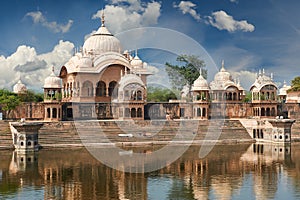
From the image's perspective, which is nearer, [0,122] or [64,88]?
[0,122]

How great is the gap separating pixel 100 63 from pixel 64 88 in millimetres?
3923

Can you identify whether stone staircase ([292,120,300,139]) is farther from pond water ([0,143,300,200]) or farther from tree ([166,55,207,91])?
tree ([166,55,207,91])

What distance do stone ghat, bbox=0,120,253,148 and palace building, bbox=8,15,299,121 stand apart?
2.14 meters

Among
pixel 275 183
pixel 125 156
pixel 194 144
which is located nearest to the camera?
pixel 275 183

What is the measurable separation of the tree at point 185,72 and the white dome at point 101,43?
7.97 meters

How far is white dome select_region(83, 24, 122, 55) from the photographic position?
30625 mm

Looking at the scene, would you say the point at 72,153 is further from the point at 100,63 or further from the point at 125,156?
the point at 100,63

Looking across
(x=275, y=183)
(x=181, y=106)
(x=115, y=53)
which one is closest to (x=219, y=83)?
(x=181, y=106)

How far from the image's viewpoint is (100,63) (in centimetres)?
2903

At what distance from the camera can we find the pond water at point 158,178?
476 inches

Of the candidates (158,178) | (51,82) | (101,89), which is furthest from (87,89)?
(158,178)

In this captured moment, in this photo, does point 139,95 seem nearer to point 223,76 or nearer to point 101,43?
point 101,43

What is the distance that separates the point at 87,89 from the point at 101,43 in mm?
3867

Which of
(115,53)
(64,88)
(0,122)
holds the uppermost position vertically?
(115,53)
